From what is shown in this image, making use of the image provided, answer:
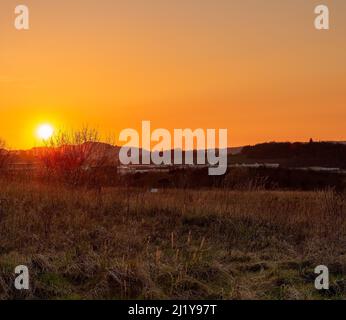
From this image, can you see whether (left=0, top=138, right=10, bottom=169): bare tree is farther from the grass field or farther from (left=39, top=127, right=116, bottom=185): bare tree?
the grass field

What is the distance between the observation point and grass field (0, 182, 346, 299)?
6.75 m

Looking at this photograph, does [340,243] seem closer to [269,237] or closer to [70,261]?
A: [269,237]

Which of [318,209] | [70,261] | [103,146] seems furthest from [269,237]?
[103,146]

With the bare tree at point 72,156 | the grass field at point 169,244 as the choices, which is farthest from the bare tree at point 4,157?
the grass field at point 169,244

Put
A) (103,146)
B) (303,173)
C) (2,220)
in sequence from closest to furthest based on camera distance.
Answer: (2,220)
(103,146)
(303,173)

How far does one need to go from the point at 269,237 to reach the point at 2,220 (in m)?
5.41

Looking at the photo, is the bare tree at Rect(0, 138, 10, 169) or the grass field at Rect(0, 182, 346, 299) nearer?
the grass field at Rect(0, 182, 346, 299)

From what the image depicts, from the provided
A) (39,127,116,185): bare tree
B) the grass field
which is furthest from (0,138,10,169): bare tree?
the grass field

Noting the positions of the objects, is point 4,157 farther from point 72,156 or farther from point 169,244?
point 169,244

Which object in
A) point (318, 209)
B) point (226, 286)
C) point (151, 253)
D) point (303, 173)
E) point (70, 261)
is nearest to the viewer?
point (226, 286)

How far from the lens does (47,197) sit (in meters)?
12.5

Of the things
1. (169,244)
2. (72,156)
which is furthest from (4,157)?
(169,244)

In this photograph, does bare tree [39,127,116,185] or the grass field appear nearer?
the grass field
